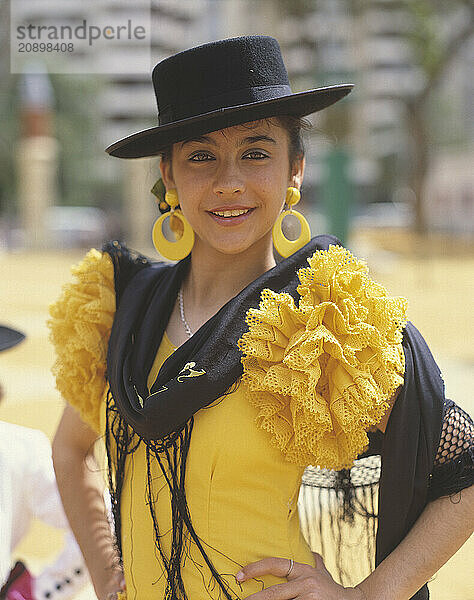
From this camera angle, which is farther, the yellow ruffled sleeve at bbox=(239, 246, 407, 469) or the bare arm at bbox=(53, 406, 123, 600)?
the bare arm at bbox=(53, 406, 123, 600)

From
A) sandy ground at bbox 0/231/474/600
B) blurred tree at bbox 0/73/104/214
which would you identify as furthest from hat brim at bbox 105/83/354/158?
blurred tree at bbox 0/73/104/214

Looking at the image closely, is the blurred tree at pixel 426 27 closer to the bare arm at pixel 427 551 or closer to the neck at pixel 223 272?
the neck at pixel 223 272

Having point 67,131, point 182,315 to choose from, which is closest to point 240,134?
point 182,315

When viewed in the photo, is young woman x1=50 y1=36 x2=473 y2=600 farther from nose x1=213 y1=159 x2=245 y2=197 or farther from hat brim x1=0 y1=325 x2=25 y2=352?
hat brim x1=0 y1=325 x2=25 y2=352

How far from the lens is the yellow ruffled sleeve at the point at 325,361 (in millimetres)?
1498

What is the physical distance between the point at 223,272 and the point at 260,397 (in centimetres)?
37

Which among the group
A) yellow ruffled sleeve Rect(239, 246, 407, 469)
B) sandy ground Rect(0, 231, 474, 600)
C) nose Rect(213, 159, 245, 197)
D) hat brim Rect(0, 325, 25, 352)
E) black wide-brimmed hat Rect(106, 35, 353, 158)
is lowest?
sandy ground Rect(0, 231, 474, 600)

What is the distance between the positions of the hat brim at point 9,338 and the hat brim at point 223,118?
1152 mm

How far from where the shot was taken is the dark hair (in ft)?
5.54

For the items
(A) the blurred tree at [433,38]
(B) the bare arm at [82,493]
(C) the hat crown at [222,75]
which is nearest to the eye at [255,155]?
(C) the hat crown at [222,75]

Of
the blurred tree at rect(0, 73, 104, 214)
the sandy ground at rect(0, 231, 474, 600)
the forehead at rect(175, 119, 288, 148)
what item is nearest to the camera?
the forehead at rect(175, 119, 288, 148)

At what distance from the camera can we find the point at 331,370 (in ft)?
5.03

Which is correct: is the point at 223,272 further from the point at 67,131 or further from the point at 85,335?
the point at 67,131

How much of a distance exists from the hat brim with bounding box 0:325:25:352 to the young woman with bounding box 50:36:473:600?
108 centimetres
